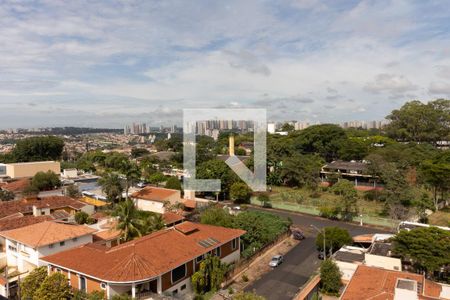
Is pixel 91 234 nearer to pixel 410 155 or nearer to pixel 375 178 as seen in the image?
pixel 375 178

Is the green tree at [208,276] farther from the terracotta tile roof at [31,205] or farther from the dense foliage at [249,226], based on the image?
the terracotta tile roof at [31,205]

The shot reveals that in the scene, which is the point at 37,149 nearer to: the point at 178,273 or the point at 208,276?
the point at 178,273

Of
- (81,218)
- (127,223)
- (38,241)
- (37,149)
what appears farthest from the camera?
(37,149)

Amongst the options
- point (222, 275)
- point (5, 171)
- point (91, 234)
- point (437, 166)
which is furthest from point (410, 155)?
point (5, 171)

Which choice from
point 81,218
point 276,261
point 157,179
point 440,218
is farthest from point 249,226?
point 157,179

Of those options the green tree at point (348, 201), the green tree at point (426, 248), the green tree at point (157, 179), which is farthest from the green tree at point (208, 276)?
the green tree at point (157, 179)

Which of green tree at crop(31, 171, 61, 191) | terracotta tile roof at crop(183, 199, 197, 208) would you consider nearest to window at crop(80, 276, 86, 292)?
terracotta tile roof at crop(183, 199, 197, 208)
